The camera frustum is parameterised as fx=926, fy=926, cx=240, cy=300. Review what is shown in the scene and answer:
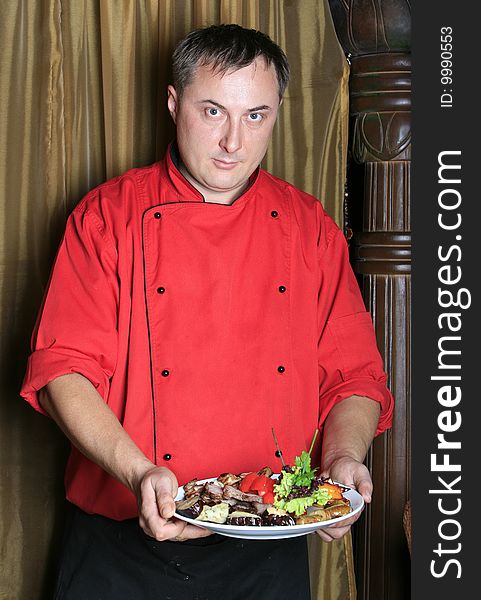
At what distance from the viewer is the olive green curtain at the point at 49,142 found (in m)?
2.12

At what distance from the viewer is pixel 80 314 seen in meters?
1.58

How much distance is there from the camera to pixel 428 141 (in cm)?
216

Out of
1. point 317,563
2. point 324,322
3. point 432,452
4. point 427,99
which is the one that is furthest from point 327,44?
point 317,563

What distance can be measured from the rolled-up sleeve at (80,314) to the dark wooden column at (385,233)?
2.81ft

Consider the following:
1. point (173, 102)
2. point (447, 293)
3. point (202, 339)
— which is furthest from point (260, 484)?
point (447, 293)

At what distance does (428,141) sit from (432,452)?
73 cm

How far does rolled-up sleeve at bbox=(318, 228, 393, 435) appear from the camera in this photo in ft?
5.78

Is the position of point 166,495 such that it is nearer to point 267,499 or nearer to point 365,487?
point 267,499

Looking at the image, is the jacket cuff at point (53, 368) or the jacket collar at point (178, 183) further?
the jacket collar at point (178, 183)

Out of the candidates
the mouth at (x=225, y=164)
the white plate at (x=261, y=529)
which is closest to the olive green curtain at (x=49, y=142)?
the mouth at (x=225, y=164)

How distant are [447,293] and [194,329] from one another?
0.72 meters

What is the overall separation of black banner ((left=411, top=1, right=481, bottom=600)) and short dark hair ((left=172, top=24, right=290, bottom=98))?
0.62 metres

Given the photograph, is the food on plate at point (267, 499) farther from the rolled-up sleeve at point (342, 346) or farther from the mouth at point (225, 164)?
the mouth at point (225, 164)

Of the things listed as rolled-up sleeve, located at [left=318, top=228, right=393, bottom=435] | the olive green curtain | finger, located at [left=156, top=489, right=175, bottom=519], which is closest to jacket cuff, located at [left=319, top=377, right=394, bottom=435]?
rolled-up sleeve, located at [left=318, top=228, right=393, bottom=435]
